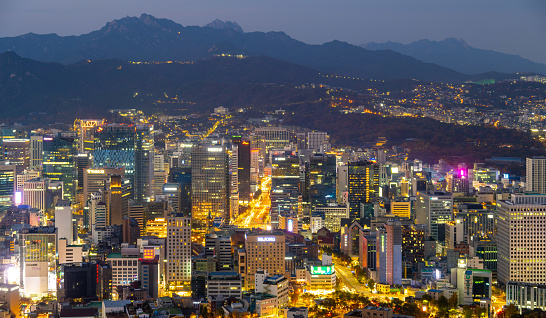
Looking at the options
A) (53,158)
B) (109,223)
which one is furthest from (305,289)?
(53,158)

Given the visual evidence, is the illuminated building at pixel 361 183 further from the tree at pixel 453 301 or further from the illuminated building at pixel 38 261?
the tree at pixel 453 301

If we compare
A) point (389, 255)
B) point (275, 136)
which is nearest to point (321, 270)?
point (389, 255)

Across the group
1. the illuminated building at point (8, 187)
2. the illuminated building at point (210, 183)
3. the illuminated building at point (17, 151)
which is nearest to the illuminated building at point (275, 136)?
the illuminated building at point (17, 151)

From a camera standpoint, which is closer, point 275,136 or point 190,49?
point 275,136

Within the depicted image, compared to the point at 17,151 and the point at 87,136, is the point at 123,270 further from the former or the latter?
the point at 17,151

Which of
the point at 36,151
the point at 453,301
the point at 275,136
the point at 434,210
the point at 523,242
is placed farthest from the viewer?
the point at 275,136

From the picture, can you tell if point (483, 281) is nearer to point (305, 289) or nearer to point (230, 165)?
point (305, 289)
